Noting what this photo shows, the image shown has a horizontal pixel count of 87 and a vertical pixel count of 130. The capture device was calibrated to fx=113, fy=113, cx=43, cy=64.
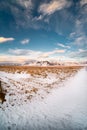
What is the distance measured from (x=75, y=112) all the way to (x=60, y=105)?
50.0 inches

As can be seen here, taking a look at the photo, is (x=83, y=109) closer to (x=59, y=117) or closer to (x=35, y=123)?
(x=59, y=117)

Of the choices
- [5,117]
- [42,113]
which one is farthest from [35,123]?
[5,117]

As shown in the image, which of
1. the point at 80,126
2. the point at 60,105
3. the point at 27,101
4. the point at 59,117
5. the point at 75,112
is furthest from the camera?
the point at 27,101

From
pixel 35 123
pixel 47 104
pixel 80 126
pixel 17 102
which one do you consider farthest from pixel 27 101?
pixel 80 126

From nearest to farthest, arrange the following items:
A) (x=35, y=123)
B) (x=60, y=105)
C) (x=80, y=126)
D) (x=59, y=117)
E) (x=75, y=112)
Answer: (x=80, y=126) < (x=35, y=123) < (x=59, y=117) < (x=75, y=112) < (x=60, y=105)

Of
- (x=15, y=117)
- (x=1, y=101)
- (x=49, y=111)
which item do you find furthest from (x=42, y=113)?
(x=1, y=101)

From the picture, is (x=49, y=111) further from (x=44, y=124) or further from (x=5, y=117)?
(x=5, y=117)

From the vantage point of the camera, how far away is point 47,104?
7.57m

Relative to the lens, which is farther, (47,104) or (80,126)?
(47,104)

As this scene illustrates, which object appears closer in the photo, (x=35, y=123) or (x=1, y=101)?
(x=35, y=123)

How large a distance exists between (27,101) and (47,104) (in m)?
1.51

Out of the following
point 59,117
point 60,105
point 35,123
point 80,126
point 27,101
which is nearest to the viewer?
point 80,126

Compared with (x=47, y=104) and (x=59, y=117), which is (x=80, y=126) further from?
(x=47, y=104)

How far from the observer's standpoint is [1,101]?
297 inches
